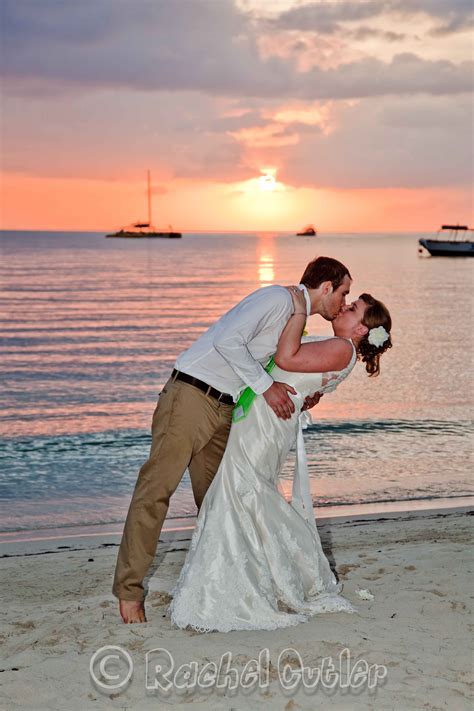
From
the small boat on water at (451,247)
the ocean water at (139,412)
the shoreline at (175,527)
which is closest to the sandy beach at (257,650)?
the shoreline at (175,527)

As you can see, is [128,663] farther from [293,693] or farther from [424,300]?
[424,300]

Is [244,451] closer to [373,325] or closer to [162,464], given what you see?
[162,464]

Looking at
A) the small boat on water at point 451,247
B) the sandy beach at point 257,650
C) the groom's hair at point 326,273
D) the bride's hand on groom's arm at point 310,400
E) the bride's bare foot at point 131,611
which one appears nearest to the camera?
the sandy beach at point 257,650

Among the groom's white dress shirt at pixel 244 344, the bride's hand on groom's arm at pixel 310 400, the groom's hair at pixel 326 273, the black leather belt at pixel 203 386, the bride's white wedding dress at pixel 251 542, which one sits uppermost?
the groom's hair at pixel 326 273

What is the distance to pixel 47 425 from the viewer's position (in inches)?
555

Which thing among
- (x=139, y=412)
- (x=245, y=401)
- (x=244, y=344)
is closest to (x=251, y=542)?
(x=245, y=401)

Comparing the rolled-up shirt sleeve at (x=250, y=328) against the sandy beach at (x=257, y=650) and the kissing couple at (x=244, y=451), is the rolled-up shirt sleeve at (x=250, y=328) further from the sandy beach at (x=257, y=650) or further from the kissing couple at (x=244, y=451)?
the sandy beach at (x=257, y=650)

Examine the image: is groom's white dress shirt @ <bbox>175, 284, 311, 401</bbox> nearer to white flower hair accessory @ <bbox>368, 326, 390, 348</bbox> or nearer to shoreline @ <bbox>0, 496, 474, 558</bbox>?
white flower hair accessory @ <bbox>368, 326, 390, 348</bbox>

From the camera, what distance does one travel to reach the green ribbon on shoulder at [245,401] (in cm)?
504

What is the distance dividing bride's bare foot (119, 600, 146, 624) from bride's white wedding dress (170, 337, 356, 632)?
0.67 feet

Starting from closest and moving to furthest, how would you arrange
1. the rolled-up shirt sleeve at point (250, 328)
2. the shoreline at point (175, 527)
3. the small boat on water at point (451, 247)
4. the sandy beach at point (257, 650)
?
the sandy beach at point (257, 650), the rolled-up shirt sleeve at point (250, 328), the shoreline at point (175, 527), the small boat on water at point (451, 247)

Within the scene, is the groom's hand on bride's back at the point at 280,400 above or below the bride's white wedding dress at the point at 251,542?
above

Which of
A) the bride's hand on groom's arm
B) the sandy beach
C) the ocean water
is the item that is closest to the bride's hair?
the bride's hand on groom's arm

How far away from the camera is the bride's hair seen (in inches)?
197
